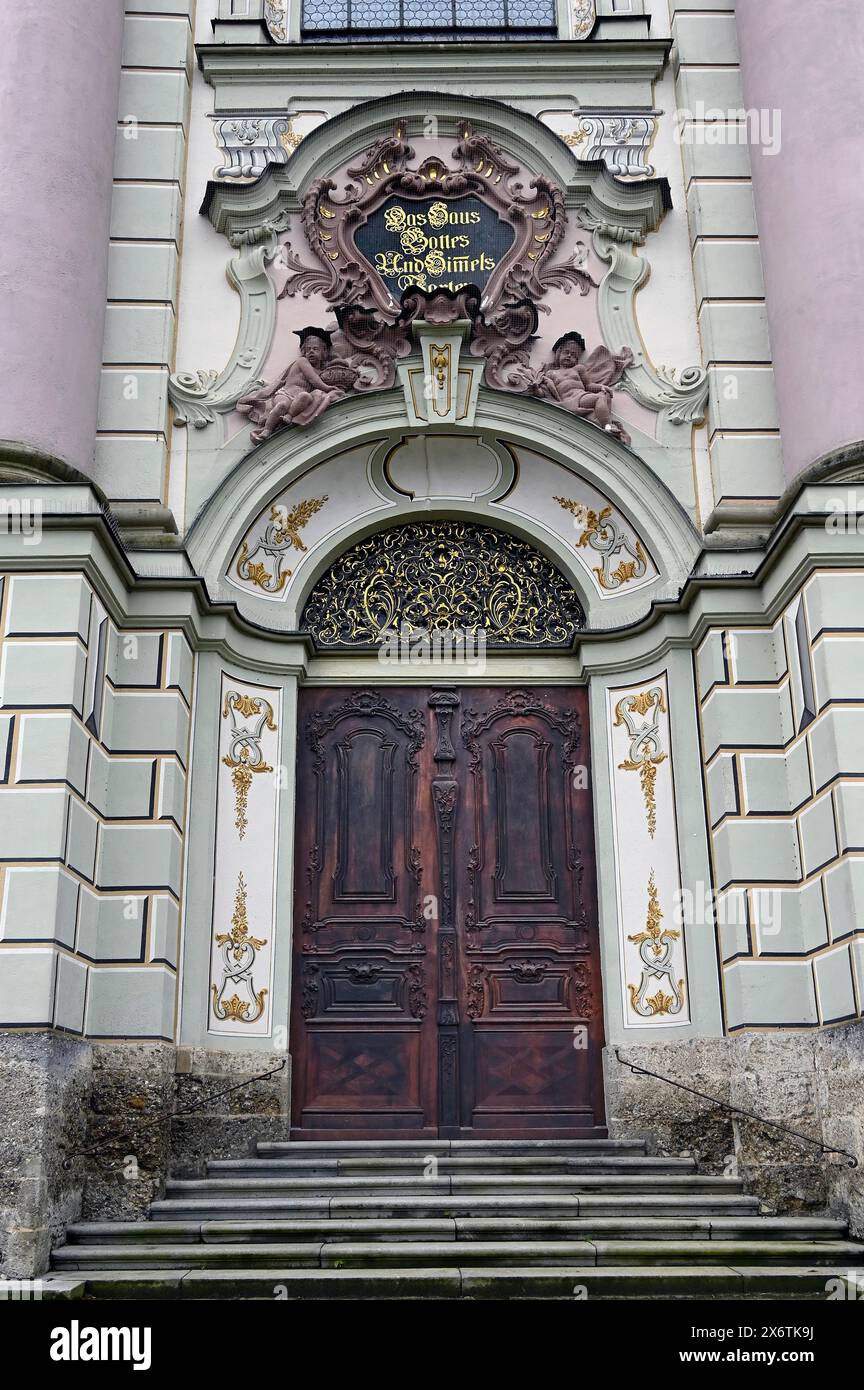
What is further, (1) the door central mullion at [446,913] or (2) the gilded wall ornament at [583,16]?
(2) the gilded wall ornament at [583,16]

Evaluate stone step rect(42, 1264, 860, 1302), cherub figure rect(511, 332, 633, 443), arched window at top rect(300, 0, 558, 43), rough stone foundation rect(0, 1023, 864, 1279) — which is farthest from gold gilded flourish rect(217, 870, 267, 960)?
arched window at top rect(300, 0, 558, 43)

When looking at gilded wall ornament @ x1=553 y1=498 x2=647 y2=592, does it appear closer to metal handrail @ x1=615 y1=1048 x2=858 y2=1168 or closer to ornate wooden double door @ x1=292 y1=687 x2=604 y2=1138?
ornate wooden double door @ x1=292 y1=687 x2=604 y2=1138

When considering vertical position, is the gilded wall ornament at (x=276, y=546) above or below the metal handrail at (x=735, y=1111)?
above

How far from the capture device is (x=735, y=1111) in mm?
8156

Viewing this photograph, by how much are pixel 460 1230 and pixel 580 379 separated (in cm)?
586

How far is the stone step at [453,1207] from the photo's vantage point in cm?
Result: 719

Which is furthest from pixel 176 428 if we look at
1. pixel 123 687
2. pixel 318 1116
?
pixel 318 1116

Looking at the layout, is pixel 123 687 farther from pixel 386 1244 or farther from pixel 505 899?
pixel 386 1244

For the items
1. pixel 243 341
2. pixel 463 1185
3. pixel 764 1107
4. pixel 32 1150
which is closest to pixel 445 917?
pixel 463 1185

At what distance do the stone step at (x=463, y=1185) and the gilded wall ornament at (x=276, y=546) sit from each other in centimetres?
404

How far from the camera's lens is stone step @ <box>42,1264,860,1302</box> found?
6.25 m

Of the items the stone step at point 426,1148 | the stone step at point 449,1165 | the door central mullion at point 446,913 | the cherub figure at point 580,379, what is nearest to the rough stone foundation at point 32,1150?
the stone step at point 449,1165

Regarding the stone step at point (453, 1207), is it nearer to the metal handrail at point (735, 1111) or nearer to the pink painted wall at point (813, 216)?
the metal handrail at point (735, 1111)
